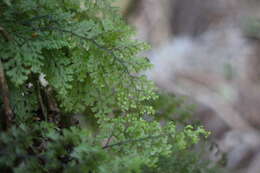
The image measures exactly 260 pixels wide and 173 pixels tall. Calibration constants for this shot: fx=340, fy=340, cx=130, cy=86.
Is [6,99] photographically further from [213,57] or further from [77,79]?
[213,57]

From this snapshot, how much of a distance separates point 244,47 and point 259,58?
1.25 ft

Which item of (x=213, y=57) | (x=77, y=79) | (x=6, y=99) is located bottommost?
(x=6, y=99)

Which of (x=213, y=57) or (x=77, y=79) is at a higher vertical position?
(x=213, y=57)

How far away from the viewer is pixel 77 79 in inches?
32.7

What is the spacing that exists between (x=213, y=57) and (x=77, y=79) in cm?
509

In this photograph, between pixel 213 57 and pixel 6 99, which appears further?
pixel 213 57

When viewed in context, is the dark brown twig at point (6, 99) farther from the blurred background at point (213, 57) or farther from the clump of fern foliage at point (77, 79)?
the blurred background at point (213, 57)

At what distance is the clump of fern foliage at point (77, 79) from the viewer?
0.73m

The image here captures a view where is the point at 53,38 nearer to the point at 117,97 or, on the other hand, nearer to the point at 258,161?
the point at 117,97

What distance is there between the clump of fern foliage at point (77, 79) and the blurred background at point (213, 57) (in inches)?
114

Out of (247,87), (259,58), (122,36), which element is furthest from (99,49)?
(259,58)

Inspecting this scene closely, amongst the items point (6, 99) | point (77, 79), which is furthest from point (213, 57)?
point (6, 99)

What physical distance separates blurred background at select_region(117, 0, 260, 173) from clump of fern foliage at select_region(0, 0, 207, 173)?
290 cm

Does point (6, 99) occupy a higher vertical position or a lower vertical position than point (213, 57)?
lower
